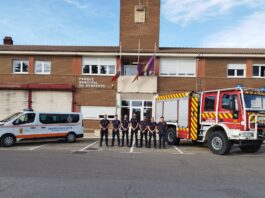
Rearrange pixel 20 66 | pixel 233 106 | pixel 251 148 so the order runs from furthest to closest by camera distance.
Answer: pixel 20 66
pixel 251 148
pixel 233 106

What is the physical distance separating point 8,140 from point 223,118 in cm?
1023

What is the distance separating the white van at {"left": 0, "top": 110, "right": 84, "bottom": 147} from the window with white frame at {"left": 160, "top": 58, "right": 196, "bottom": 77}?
10.4 meters

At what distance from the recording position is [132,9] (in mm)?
28406

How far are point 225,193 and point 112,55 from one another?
69.7 feet

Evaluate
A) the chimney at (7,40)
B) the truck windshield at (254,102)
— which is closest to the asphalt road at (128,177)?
the truck windshield at (254,102)

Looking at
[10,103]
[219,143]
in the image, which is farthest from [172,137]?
[10,103]

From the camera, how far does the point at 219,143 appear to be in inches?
559

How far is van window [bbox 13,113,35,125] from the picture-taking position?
1683cm

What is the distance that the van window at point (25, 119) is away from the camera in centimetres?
1683

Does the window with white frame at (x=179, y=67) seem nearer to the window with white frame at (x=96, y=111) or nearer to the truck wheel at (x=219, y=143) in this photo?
the window with white frame at (x=96, y=111)

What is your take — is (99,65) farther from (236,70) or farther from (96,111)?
(236,70)

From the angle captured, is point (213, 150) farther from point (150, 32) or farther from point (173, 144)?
point (150, 32)

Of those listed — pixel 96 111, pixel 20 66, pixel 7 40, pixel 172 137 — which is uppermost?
pixel 7 40

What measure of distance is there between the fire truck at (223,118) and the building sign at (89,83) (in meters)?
11.2
